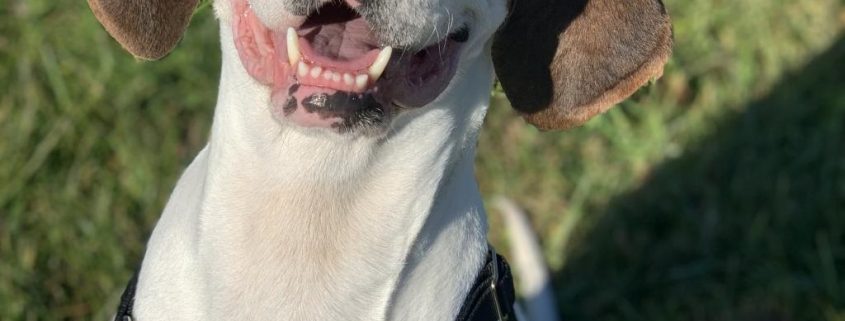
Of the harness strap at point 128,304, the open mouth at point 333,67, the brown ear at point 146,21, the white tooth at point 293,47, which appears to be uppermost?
the white tooth at point 293,47

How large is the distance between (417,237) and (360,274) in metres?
0.12

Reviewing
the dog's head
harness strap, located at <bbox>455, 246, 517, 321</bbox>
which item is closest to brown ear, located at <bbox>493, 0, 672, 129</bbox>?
the dog's head

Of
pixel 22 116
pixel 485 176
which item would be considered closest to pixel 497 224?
pixel 485 176

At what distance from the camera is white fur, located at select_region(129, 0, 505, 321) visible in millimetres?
2344

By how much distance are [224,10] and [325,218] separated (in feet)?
1.28

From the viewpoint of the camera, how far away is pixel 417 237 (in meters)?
2.45

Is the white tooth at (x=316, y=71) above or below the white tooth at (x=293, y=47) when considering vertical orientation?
below

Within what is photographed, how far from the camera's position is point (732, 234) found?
13.8 ft

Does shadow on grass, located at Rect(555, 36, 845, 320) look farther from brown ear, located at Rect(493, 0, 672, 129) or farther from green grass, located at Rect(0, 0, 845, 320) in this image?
brown ear, located at Rect(493, 0, 672, 129)

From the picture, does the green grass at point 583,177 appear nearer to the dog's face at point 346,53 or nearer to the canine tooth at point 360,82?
the dog's face at point 346,53

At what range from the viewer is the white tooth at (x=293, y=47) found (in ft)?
6.97

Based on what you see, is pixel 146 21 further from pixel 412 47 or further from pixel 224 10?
pixel 412 47

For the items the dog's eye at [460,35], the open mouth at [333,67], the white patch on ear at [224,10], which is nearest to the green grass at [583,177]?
the white patch on ear at [224,10]

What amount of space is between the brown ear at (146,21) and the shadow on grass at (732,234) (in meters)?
1.74
